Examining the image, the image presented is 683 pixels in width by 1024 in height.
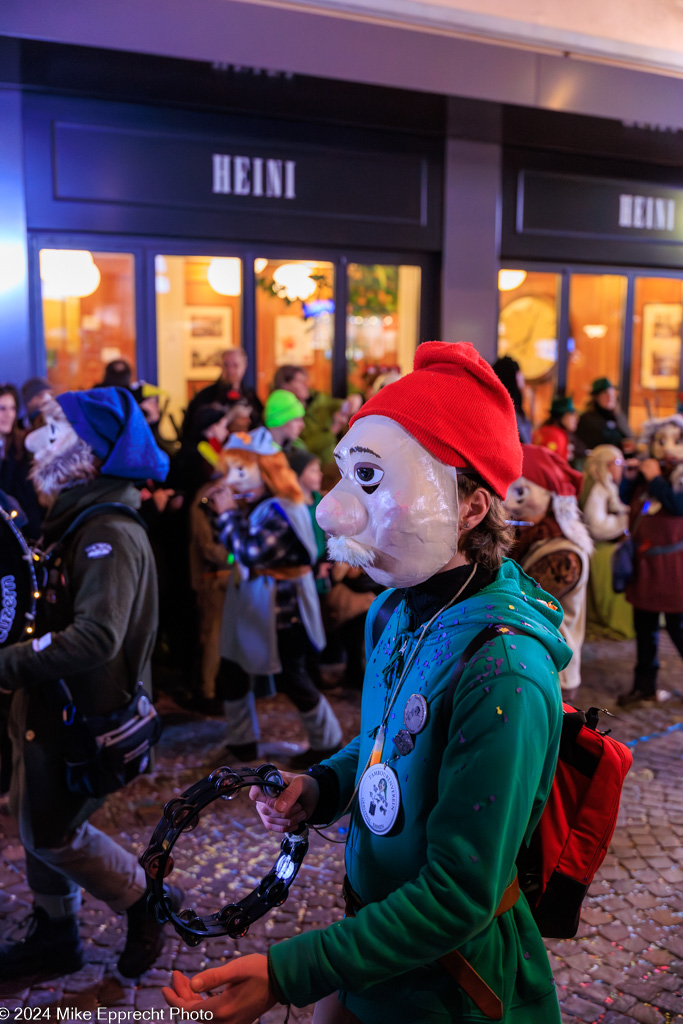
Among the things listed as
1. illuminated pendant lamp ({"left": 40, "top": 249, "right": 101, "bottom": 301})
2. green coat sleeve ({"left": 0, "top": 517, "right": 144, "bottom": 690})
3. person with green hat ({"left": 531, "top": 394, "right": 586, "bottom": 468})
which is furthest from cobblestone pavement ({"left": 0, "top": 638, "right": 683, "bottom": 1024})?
illuminated pendant lamp ({"left": 40, "top": 249, "right": 101, "bottom": 301})

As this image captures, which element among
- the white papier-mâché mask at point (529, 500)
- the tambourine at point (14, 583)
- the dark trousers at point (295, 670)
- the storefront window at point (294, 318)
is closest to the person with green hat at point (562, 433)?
the storefront window at point (294, 318)

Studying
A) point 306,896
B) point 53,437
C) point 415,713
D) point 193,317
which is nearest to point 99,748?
point 53,437

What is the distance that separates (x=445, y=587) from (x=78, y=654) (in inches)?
62.9

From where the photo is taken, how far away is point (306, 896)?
3520mm

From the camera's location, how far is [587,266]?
30.6 ft

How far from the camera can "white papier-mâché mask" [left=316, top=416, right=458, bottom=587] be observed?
5.04 feet

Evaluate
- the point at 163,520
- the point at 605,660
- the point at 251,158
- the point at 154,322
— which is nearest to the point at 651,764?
the point at 605,660

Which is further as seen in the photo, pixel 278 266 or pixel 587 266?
pixel 587 266

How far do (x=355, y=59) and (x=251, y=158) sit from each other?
1.30 m

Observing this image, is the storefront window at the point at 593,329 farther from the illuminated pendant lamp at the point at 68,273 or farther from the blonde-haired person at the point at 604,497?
the illuminated pendant lamp at the point at 68,273

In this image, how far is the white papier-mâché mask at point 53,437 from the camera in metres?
3.10

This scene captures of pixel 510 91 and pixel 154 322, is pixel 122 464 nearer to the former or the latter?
pixel 154 322

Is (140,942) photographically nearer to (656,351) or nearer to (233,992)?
(233,992)

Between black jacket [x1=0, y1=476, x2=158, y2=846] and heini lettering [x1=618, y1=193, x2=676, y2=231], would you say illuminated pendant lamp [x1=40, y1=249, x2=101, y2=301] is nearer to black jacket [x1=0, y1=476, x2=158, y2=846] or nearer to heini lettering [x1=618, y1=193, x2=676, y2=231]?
black jacket [x1=0, y1=476, x2=158, y2=846]
